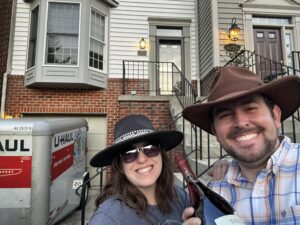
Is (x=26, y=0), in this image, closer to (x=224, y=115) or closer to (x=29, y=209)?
(x=29, y=209)

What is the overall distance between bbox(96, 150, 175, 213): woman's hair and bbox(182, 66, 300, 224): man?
0.32 meters

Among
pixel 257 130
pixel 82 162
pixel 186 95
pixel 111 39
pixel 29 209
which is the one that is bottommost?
pixel 29 209

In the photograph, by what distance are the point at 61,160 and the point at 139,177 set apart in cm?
370

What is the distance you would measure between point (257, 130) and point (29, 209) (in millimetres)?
3786

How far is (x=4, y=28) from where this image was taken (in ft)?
30.2

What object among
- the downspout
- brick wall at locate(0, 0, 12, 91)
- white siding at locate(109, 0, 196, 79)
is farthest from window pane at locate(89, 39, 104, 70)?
brick wall at locate(0, 0, 12, 91)

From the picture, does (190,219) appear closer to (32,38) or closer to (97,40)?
(97,40)

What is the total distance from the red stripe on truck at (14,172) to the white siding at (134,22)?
5.34m

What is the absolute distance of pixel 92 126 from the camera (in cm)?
898

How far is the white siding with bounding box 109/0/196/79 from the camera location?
9.43m

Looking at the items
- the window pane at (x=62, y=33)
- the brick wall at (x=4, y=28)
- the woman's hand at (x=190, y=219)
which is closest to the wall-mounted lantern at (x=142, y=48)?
the window pane at (x=62, y=33)

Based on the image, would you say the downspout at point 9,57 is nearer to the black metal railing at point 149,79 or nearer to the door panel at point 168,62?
the black metal railing at point 149,79

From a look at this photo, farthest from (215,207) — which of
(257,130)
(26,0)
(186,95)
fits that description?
(26,0)

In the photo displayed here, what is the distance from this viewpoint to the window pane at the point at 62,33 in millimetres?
8570
